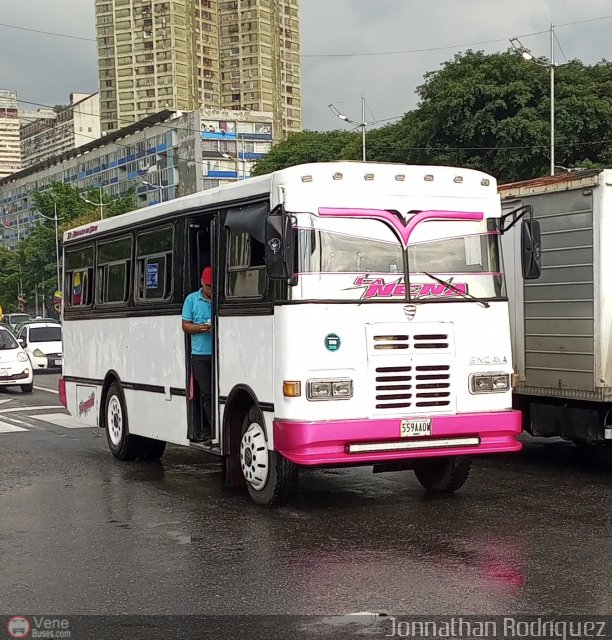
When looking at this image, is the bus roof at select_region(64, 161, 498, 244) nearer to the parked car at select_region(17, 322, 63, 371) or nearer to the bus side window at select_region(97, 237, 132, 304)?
the bus side window at select_region(97, 237, 132, 304)

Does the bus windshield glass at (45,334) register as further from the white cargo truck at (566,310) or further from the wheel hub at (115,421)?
the white cargo truck at (566,310)

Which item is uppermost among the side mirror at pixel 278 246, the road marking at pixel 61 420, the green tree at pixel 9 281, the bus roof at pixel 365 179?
the green tree at pixel 9 281

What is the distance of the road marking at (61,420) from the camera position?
16922 mm

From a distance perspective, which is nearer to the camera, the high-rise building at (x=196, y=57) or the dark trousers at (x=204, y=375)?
the dark trousers at (x=204, y=375)

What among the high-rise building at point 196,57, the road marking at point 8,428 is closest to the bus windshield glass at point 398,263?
the road marking at point 8,428

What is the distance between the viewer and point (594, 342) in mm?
10422

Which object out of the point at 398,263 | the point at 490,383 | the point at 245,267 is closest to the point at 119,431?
the point at 245,267

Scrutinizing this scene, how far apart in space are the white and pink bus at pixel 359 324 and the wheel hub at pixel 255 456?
0.06 feet

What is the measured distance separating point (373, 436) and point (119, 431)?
485 centimetres

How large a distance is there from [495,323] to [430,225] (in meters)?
1.00

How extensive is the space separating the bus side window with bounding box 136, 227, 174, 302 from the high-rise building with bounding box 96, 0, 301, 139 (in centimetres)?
12918

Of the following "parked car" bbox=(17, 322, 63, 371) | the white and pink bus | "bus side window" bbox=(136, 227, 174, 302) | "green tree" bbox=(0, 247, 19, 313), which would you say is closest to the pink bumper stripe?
the white and pink bus

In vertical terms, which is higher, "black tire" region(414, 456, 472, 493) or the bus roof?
the bus roof

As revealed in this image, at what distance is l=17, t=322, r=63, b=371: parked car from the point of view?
34281mm
